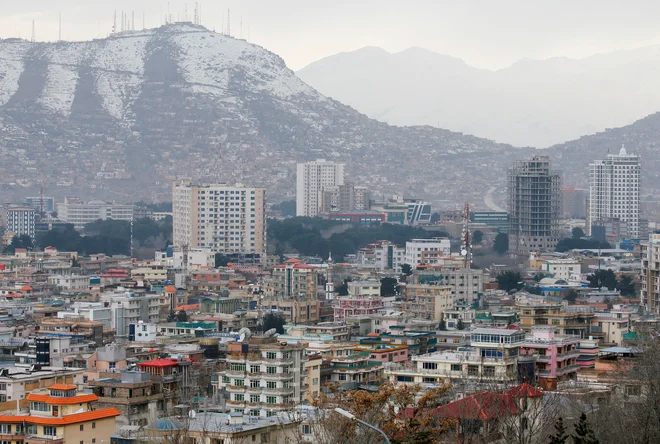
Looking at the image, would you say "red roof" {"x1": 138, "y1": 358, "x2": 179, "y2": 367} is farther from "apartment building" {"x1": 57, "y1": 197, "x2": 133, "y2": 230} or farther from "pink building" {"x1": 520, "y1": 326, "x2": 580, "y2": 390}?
"apartment building" {"x1": 57, "y1": 197, "x2": 133, "y2": 230}

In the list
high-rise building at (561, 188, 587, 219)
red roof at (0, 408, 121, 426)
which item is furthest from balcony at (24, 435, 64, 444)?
high-rise building at (561, 188, 587, 219)

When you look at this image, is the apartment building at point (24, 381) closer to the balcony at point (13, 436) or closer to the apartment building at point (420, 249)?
the balcony at point (13, 436)

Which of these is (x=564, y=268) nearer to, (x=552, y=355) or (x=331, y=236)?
(x=331, y=236)

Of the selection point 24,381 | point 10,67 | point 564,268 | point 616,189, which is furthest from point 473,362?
point 10,67

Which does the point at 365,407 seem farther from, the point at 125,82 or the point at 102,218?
the point at 125,82

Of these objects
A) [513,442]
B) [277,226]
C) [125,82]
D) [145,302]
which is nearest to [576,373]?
[513,442]

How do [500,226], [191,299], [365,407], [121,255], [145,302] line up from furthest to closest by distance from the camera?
[500,226] < [121,255] < [191,299] < [145,302] < [365,407]
